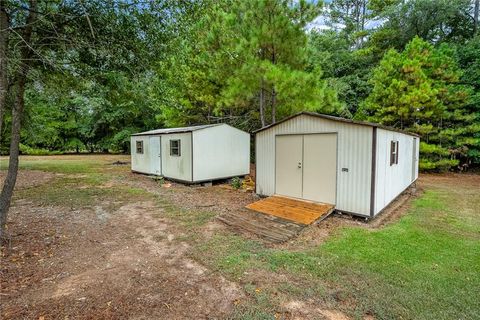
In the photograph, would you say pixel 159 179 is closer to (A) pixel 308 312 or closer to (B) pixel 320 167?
(B) pixel 320 167

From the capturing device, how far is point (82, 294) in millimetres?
2926

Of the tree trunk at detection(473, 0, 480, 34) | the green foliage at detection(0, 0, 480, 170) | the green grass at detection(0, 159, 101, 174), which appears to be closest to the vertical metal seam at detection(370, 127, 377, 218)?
the green foliage at detection(0, 0, 480, 170)

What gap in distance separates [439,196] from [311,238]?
6201 millimetres

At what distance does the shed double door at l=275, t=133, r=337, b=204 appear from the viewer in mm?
6062

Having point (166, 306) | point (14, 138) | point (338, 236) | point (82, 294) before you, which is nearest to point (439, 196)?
point (338, 236)

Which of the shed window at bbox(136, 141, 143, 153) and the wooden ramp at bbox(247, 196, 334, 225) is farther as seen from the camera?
the shed window at bbox(136, 141, 143, 153)

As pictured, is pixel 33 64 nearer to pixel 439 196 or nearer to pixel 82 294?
pixel 82 294

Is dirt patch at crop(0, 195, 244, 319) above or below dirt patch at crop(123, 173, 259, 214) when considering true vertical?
below

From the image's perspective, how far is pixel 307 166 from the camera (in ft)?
21.3

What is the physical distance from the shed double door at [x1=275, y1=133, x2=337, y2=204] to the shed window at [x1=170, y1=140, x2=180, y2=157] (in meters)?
4.66

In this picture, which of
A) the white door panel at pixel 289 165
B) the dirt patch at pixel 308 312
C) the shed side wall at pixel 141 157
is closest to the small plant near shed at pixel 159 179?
the shed side wall at pixel 141 157

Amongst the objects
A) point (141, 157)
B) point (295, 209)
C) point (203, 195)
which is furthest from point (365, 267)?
point (141, 157)

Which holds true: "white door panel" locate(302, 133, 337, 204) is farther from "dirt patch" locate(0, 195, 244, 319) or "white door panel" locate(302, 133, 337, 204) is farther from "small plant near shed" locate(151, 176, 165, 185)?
"small plant near shed" locate(151, 176, 165, 185)

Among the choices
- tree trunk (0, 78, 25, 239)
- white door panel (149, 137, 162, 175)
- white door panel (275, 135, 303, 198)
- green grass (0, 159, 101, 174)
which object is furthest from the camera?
green grass (0, 159, 101, 174)
